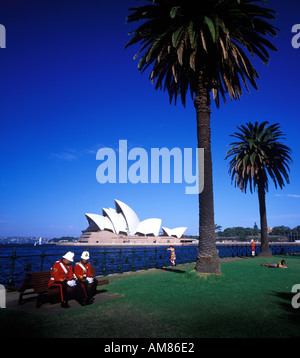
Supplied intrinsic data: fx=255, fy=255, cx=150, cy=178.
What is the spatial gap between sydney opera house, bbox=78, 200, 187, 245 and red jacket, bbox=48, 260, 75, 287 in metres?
90.6

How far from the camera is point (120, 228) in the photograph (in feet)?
346

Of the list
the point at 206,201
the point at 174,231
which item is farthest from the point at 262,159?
the point at 174,231

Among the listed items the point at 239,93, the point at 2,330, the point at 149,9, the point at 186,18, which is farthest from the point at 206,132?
the point at 2,330

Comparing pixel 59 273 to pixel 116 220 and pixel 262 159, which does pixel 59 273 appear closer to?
pixel 262 159

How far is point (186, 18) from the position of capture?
11.6m

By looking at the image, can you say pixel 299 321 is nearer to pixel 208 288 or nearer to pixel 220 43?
pixel 208 288

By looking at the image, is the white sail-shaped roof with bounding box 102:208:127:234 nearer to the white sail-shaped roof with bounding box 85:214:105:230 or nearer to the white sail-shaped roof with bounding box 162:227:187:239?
the white sail-shaped roof with bounding box 85:214:105:230

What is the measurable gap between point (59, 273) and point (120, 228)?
3953 inches

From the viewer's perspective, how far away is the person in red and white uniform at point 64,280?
6906mm

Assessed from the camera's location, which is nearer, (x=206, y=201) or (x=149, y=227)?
(x=206, y=201)

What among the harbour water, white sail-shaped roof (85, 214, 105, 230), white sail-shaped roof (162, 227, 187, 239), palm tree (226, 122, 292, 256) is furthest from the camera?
white sail-shaped roof (162, 227, 187, 239)

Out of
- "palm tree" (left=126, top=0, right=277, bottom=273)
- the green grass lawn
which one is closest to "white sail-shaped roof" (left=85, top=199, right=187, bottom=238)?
"palm tree" (left=126, top=0, right=277, bottom=273)

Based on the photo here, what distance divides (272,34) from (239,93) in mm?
3087

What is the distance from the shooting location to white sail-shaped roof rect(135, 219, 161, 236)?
10950 centimetres
